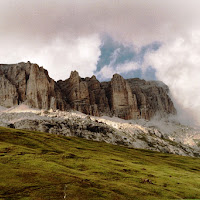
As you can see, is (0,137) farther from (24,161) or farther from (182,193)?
(182,193)

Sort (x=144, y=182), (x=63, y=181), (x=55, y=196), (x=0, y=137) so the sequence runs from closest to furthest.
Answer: (x=55, y=196) → (x=63, y=181) → (x=144, y=182) → (x=0, y=137)

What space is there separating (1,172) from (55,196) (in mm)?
17421

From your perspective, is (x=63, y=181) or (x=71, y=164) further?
(x=71, y=164)

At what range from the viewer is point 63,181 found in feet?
150

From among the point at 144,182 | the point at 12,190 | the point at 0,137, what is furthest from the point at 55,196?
the point at 0,137

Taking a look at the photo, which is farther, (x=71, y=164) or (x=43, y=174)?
(x=71, y=164)

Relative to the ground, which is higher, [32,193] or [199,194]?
[32,193]

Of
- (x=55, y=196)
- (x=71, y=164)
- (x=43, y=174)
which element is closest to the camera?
(x=55, y=196)

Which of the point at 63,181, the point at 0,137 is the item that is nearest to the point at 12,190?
the point at 63,181

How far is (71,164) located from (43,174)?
22.5m

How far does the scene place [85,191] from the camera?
41.1 m

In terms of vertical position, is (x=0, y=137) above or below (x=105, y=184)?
above

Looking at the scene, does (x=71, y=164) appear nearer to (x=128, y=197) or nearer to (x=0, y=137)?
(x=128, y=197)

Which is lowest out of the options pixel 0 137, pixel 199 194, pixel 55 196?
pixel 199 194
